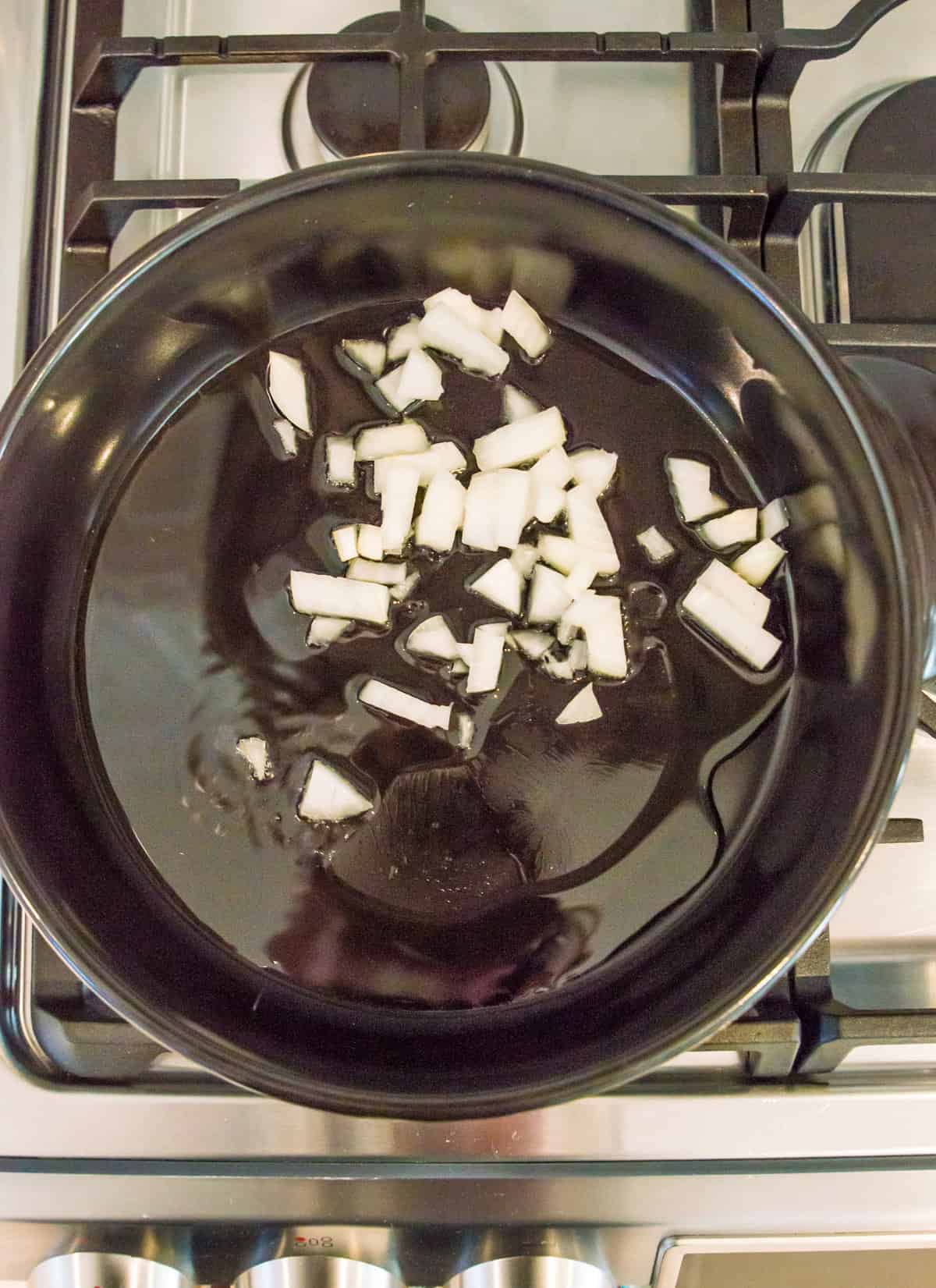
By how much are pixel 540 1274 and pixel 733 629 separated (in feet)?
1.16

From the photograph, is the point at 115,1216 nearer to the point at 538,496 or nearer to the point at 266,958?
the point at 266,958

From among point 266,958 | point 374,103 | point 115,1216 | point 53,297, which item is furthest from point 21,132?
point 115,1216

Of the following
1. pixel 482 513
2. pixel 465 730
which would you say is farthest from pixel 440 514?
pixel 465 730

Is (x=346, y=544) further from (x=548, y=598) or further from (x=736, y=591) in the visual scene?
(x=736, y=591)

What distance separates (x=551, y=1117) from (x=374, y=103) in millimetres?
566

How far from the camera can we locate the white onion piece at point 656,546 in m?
0.59

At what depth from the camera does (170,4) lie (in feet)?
2.10

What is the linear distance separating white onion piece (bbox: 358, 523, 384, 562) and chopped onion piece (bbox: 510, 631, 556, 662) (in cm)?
9

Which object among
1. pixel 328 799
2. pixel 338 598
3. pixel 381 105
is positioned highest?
pixel 381 105

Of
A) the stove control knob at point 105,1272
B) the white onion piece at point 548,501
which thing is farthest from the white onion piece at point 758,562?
the stove control knob at point 105,1272

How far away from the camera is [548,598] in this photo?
0.59 meters

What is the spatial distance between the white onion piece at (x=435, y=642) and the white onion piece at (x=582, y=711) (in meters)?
0.07

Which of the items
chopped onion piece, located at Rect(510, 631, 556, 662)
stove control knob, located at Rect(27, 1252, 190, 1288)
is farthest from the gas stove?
chopped onion piece, located at Rect(510, 631, 556, 662)

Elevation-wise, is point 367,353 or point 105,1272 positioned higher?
point 367,353
